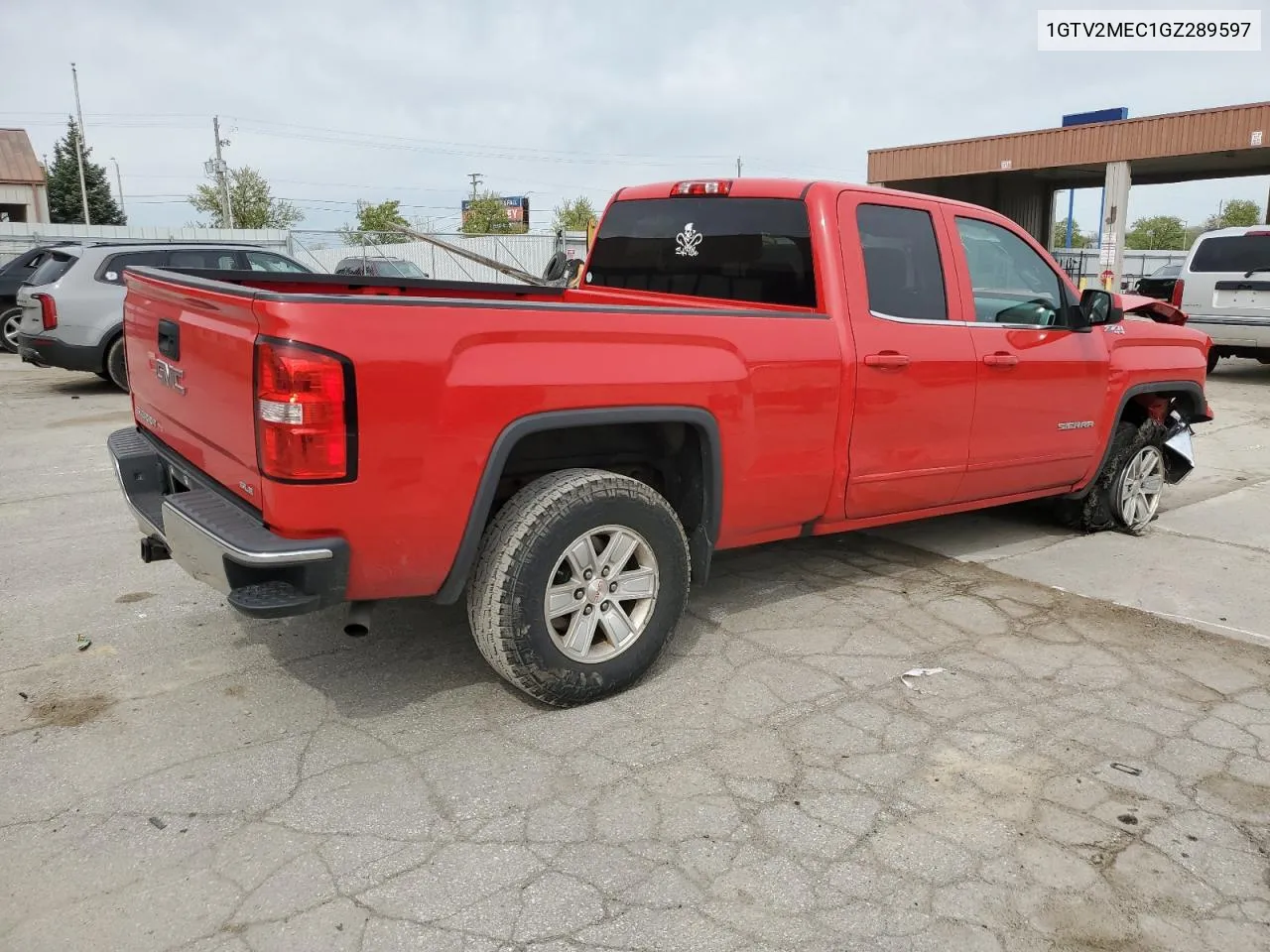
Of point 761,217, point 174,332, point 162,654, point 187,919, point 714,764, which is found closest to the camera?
point 187,919

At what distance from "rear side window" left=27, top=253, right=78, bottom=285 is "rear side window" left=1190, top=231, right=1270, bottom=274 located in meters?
14.0

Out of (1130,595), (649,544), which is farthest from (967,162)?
(649,544)

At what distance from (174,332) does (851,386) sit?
2508 millimetres

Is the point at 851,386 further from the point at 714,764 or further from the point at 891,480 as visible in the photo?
the point at 714,764

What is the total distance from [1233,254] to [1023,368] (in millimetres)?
10454

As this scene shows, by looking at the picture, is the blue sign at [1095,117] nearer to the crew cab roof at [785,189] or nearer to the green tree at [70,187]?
the crew cab roof at [785,189]

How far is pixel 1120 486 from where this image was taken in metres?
5.67

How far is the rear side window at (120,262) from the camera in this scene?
35.0 feet

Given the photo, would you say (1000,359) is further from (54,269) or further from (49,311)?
(54,269)

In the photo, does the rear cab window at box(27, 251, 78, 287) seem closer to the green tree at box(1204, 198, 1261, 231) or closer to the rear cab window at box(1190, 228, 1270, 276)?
the rear cab window at box(1190, 228, 1270, 276)

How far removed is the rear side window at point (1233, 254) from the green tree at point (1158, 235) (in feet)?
278

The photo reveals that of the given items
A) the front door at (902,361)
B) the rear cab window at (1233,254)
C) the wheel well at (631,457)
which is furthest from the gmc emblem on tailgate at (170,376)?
the rear cab window at (1233,254)

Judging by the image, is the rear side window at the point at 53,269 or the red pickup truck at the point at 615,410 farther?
the rear side window at the point at 53,269

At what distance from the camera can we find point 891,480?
4262mm
